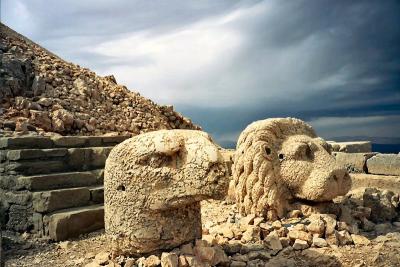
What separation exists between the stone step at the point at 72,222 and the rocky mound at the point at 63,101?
4.86m

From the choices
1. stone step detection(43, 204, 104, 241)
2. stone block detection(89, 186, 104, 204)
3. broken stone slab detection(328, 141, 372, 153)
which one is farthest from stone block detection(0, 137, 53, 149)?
broken stone slab detection(328, 141, 372, 153)

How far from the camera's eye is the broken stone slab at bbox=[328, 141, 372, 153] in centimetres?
1015

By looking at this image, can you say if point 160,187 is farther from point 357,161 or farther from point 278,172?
point 357,161

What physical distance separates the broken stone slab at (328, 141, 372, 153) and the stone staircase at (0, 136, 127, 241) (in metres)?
5.55

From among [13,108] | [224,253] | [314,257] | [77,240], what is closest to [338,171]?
[314,257]

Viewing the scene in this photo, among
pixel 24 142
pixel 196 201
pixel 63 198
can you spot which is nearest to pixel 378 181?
pixel 196 201

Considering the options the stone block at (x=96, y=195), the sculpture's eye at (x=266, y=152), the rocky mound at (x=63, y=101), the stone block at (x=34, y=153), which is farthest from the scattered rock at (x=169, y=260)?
the rocky mound at (x=63, y=101)

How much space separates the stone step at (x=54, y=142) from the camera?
8.10 metres

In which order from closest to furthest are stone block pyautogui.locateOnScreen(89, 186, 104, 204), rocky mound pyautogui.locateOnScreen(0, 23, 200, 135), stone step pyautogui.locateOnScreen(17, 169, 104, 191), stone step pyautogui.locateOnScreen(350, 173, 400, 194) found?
stone step pyautogui.locateOnScreen(17, 169, 104, 191) → stone block pyautogui.locateOnScreen(89, 186, 104, 204) → stone step pyautogui.locateOnScreen(350, 173, 400, 194) → rocky mound pyautogui.locateOnScreen(0, 23, 200, 135)

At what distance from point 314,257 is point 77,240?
3.64 m

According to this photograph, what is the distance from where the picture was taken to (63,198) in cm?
696

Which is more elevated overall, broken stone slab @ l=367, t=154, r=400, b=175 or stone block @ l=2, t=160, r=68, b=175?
stone block @ l=2, t=160, r=68, b=175

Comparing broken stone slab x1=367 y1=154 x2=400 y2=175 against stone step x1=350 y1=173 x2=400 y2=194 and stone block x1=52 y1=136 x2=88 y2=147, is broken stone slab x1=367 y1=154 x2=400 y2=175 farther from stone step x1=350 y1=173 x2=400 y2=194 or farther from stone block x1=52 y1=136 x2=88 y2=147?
stone block x1=52 y1=136 x2=88 y2=147

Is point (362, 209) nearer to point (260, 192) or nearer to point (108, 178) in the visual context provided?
point (260, 192)
